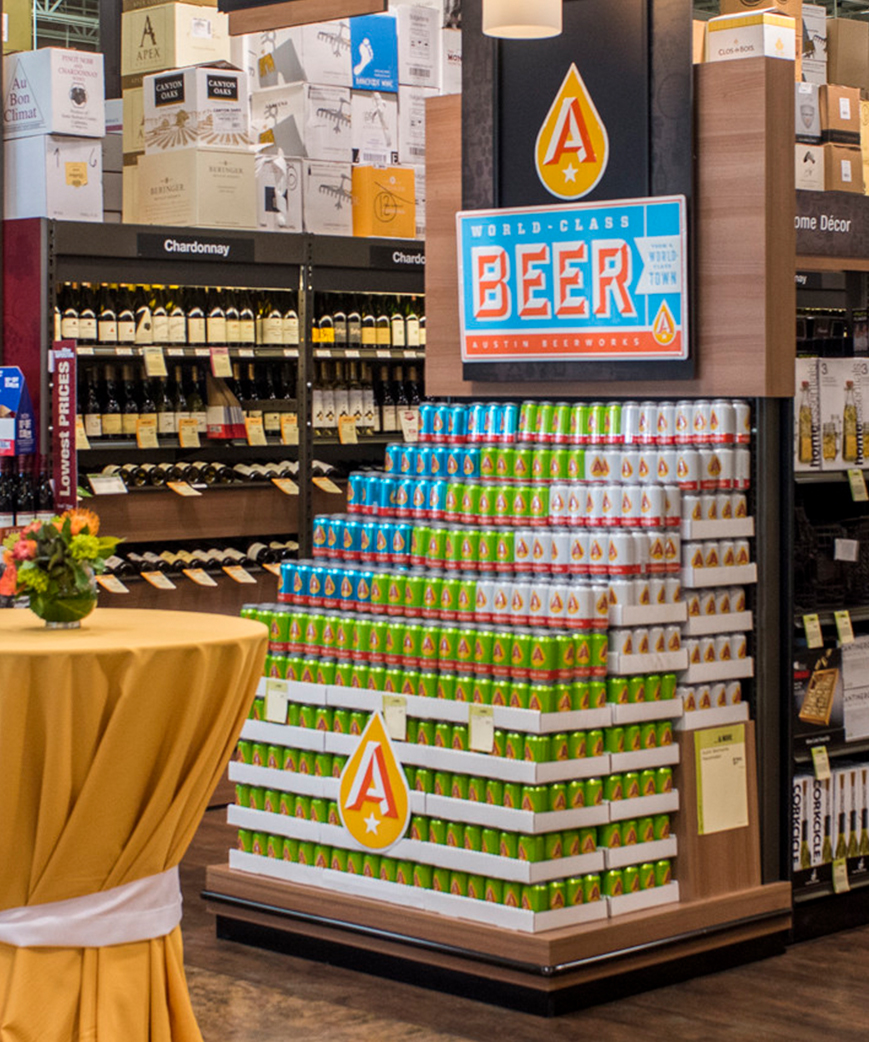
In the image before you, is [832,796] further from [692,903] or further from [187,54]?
[187,54]

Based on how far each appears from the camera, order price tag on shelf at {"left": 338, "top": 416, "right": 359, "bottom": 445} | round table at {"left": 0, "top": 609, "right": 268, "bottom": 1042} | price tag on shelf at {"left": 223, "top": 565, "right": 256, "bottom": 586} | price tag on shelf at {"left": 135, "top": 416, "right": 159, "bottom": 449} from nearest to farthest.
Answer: round table at {"left": 0, "top": 609, "right": 268, "bottom": 1042} < price tag on shelf at {"left": 135, "top": 416, "right": 159, "bottom": 449} < price tag on shelf at {"left": 223, "top": 565, "right": 256, "bottom": 586} < price tag on shelf at {"left": 338, "top": 416, "right": 359, "bottom": 445}

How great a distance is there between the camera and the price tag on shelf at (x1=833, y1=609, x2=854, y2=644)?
5574mm

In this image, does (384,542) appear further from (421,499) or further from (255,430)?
(255,430)

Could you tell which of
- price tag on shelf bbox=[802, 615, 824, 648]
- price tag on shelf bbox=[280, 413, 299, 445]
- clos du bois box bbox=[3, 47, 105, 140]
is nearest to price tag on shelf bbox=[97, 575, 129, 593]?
price tag on shelf bbox=[280, 413, 299, 445]

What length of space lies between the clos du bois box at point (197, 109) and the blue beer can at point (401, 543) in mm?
2961

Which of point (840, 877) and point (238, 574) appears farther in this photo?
point (238, 574)

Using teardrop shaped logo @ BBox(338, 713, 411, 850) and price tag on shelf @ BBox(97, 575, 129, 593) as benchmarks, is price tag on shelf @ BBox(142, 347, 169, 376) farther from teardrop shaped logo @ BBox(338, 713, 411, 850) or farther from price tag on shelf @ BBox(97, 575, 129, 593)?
teardrop shaped logo @ BBox(338, 713, 411, 850)

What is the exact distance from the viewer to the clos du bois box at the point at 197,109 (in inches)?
299

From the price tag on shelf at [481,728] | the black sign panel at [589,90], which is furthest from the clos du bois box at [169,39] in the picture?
the price tag on shelf at [481,728]

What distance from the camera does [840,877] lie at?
5.59 meters

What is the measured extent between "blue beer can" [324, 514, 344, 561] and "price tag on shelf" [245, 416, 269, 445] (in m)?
2.42

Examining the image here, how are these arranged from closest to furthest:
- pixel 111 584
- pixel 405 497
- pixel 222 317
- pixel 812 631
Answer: pixel 405 497, pixel 812 631, pixel 111 584, pixel 222 317

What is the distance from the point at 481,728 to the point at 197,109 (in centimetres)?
383

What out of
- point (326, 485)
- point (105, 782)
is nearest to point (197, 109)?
point (326, 485)
